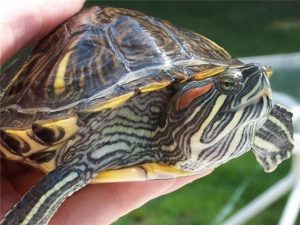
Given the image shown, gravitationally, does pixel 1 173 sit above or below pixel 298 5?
above

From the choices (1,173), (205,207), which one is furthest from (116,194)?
(205,207)

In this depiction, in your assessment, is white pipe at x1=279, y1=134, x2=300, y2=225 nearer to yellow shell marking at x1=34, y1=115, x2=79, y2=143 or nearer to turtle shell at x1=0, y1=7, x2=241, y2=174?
turtle shell at x1=0, y1=7, x2=241, y2=174

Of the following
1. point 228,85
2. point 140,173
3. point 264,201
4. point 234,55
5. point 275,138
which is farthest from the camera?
point 234,55

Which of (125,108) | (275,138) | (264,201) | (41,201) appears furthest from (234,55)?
(41,201)

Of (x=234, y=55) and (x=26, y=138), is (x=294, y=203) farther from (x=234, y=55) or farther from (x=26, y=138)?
(x=234, y=55)

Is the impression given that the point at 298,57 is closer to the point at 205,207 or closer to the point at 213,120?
the point at 205,207
